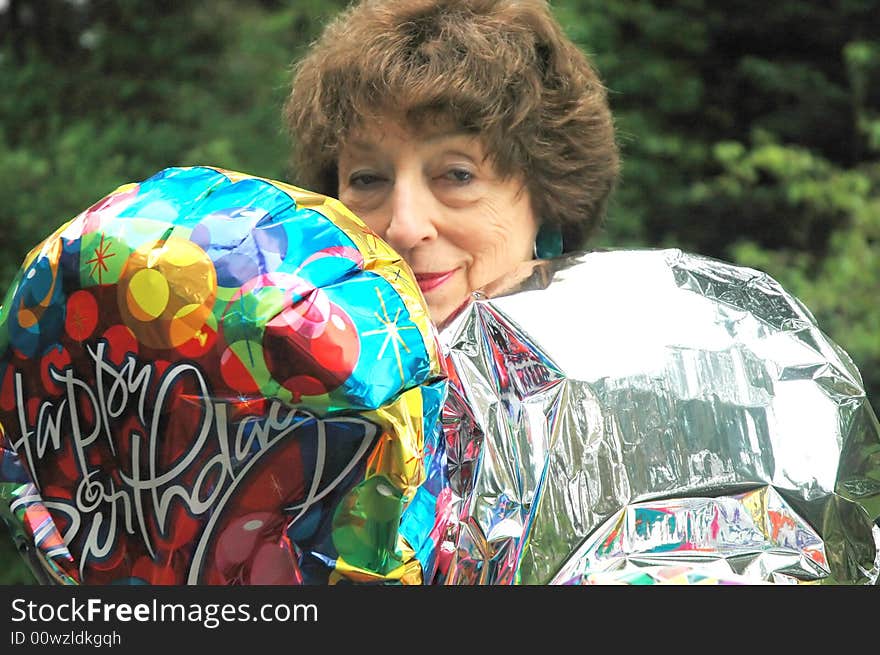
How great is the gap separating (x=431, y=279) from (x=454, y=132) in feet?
0.69

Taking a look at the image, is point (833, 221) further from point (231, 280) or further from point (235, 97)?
point (231, 280)

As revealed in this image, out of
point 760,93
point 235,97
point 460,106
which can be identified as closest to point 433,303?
point 460,106

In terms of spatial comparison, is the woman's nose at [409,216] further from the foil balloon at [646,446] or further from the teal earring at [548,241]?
the teal earring at [548,241]

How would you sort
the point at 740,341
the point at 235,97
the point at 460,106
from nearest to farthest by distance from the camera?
the point at 740,341, the point at 460,106, the point at 235,97

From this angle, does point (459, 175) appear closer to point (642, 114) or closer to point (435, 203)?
point (435, 203)

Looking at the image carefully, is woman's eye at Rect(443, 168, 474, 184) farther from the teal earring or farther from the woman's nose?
the teal earring

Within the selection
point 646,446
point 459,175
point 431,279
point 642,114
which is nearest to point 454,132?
point 459,175

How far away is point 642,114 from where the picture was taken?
5875 mm

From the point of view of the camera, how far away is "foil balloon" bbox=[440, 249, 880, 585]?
119 centimetres

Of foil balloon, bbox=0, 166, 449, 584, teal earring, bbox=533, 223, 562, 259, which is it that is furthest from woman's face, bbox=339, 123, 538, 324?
foil balloon, bbox=0, 166, 449, 584

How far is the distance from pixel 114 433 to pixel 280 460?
0.19 metres

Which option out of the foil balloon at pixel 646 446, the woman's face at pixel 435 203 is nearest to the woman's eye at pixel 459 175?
the woman's face at pixel 435 203

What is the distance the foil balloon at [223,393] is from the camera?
108cm

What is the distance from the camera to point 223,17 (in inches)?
193
